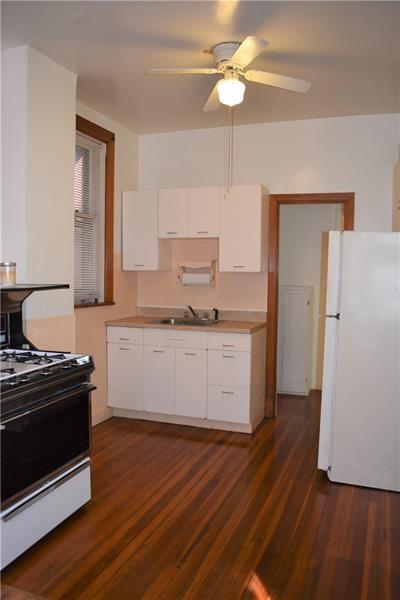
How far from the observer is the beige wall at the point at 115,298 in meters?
4.17

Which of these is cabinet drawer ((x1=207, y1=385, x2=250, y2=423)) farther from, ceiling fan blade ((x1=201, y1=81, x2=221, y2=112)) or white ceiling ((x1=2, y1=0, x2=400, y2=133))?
white ceiling ((x1=2, y1=0, x2=400, y2=133))

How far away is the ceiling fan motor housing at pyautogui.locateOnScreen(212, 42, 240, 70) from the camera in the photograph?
9.44ft

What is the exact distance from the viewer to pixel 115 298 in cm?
468

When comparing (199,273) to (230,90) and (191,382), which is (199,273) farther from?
(230,90)

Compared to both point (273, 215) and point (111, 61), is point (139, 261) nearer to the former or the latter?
point (273, 215)

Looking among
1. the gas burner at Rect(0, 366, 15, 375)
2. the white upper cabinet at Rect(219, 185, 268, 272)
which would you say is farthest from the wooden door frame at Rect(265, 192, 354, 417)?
the gas burner at Rect(0, 366, 15, 375)

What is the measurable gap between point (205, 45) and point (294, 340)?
3.46 m

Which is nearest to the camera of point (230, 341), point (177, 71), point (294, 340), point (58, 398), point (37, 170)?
point (58, 398)

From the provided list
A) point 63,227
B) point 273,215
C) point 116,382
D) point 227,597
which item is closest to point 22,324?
point 63,227

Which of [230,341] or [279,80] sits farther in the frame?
[230,341]

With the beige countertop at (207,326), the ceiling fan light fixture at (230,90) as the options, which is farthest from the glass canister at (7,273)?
the beige countertop at (207,326)

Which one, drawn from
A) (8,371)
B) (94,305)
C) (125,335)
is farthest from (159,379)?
(8,371)

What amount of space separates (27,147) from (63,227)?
584 millimetres

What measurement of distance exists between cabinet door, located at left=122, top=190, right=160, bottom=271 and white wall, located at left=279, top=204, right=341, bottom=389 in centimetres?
182
